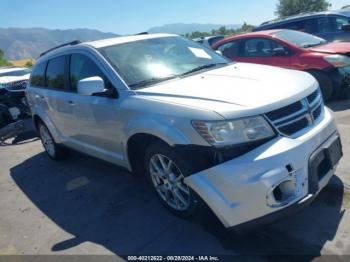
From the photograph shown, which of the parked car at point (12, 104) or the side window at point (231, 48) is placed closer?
the side window at point (231, 48)

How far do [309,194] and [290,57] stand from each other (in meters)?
4.94

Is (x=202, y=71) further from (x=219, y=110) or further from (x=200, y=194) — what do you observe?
(x=200, y=194)

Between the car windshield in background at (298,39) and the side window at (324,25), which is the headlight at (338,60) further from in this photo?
the side window at (324,25)

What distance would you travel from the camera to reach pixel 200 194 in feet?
9.61

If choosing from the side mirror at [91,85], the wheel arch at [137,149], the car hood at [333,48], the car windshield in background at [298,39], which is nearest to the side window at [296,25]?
the car windshield in background at [298,39]

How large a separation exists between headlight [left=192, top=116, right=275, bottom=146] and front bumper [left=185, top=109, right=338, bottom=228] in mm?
99

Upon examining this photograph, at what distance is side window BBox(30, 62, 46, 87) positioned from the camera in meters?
5.72

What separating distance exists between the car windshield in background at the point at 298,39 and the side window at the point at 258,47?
10.3 inches

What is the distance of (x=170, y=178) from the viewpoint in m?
3.46

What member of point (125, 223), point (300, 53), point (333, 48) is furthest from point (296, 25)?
point (125, 223)

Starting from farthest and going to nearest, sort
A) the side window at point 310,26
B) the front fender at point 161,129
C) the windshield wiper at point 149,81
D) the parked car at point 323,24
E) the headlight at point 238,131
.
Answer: the side window at point 310,26 → the parked car at point 323,24 → the windshield wiper at point 149,81 → the front fender at point 161,129 → the headlight at point 238,131

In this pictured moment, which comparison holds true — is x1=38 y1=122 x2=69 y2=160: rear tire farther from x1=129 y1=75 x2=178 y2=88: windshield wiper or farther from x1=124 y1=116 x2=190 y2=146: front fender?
x1=124 y1=116 x2=190 y2=146: front fender

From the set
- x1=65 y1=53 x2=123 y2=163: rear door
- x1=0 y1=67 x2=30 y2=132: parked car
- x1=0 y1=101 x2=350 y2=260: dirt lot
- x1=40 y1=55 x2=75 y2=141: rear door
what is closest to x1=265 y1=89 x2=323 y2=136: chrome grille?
x1=0 y1=101 x2=350 y2=260: dirt lot

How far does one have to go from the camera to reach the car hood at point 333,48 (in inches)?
272
